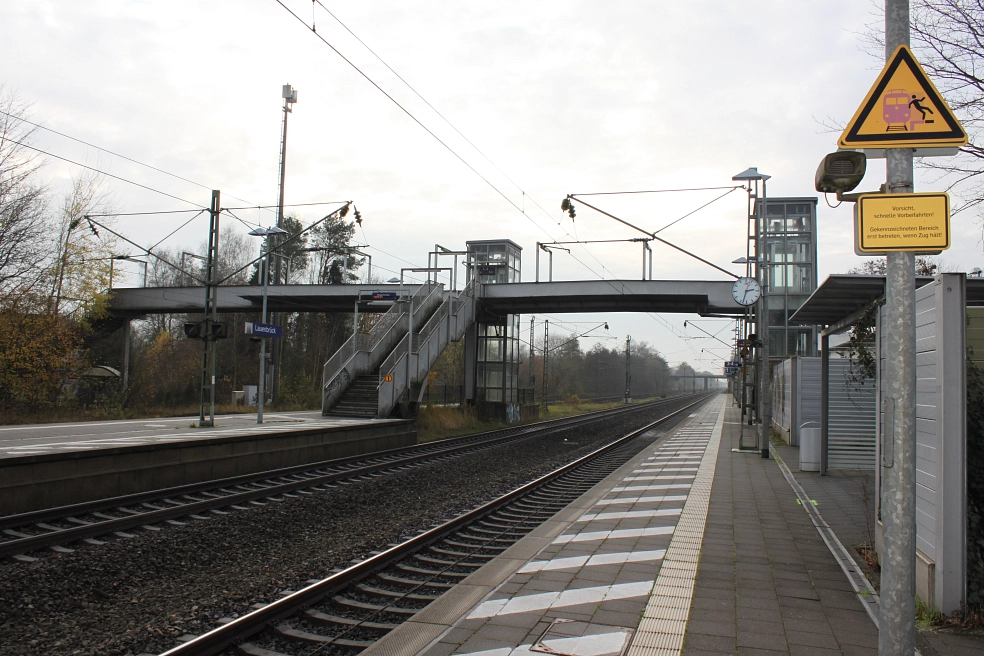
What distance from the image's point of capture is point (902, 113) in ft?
12.9

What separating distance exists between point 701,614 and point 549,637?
4.26 ft

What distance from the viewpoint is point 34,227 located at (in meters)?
25.9

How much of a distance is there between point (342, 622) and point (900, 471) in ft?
13.3

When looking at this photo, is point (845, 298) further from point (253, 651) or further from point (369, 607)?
point (253, 651)

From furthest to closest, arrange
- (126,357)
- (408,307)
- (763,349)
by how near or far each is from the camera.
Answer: (126,357)
(408,307)
(763,349)

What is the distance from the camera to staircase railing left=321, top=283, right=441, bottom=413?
25453 millimetres

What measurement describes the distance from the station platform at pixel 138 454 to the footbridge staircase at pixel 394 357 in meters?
3.17

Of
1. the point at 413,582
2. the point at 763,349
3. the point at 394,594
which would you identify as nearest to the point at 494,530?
the point at 413,582

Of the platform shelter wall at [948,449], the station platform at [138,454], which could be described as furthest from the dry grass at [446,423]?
the platform shelter wall at [948,449]

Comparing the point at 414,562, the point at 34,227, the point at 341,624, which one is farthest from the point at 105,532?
the point at 34,227

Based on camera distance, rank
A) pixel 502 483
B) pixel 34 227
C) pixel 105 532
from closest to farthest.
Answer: pixel 105 532, pixel 502 483, pixel 34 227

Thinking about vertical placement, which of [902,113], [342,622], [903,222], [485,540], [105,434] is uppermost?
[902,113]

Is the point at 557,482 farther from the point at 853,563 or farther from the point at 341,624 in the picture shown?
the point at 341,624

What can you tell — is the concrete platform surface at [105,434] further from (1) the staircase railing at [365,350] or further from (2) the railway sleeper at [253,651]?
(2) the railway sleeper at [253,651]
